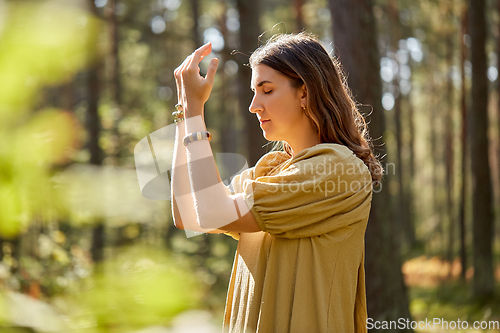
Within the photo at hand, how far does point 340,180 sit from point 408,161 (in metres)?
24.2

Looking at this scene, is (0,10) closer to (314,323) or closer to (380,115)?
(314,323)

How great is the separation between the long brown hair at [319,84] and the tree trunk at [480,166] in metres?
7.24

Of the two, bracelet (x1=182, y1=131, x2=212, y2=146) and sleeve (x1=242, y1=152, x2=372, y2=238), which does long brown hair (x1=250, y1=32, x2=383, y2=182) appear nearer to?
sleeve (x1=242, y1=152, x2=372, y2=238)

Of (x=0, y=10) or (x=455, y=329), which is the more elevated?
(x=0, y=10)

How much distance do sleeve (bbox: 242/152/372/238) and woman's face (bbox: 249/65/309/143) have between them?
242mm

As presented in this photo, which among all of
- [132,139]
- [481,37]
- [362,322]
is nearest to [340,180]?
[362,322]

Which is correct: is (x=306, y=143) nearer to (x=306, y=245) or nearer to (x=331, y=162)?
(x=331, y=162)

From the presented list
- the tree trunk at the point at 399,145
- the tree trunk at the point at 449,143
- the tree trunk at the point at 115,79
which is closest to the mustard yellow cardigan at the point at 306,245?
the tree trunk at the point at 115,79

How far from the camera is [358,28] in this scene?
164 inches

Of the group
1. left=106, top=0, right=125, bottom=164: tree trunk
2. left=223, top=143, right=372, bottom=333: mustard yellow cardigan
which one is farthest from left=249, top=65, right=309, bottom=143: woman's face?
left=106, top=0, right=125, bottom=164: tree trunk

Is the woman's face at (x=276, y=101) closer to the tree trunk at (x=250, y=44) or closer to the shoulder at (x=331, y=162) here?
the shoulder at (x=331, y=162)

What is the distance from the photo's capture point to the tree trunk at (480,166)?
791 cm

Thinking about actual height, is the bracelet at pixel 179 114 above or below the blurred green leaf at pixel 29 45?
above

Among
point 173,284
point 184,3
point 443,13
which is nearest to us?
point 173,284
